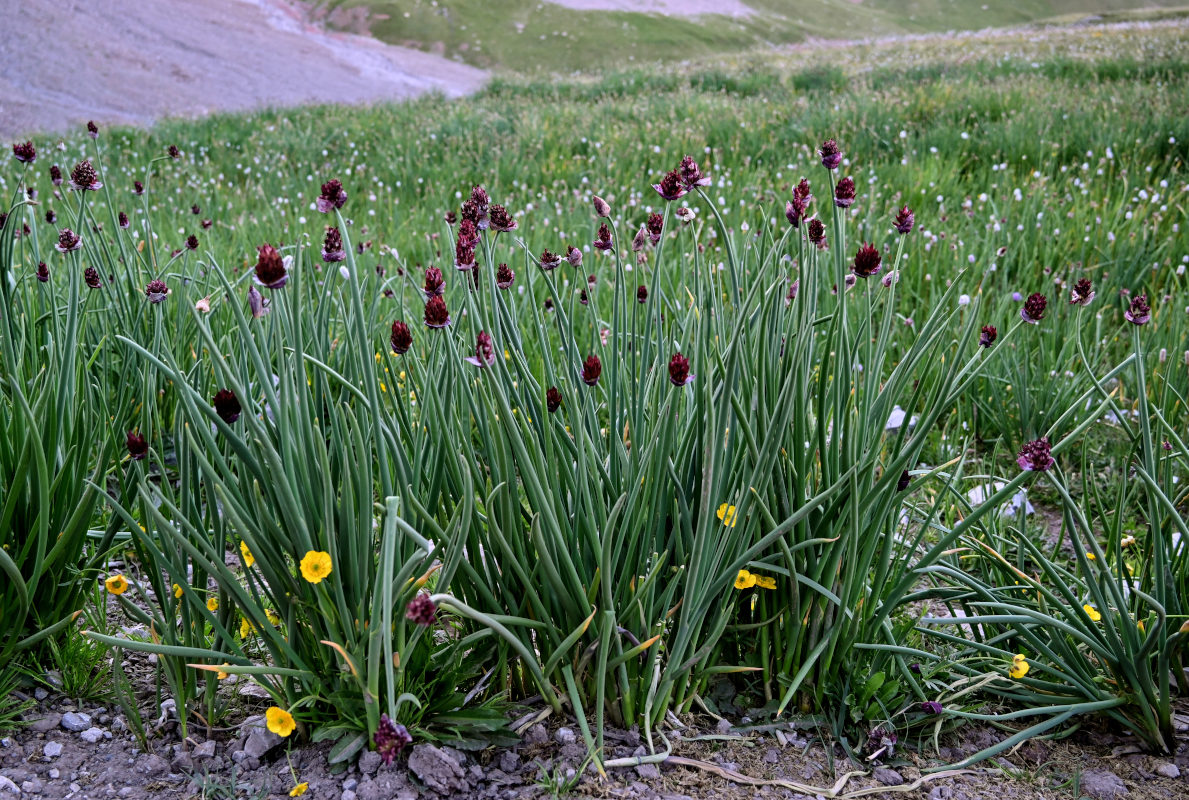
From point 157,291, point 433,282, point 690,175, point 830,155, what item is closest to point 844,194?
point 830,155

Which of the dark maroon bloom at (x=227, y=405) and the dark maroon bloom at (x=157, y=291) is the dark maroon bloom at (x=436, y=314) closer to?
the dark maroon bloom at (x=227, y=405)

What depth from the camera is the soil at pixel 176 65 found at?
44.5ft

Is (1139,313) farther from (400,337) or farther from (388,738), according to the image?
(388,738)

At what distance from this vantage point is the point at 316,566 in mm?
1171

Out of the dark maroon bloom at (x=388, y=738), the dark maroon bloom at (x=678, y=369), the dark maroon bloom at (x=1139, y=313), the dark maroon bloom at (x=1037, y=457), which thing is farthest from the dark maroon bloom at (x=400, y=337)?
the dark maroon bloom at (x=1139, y=313)

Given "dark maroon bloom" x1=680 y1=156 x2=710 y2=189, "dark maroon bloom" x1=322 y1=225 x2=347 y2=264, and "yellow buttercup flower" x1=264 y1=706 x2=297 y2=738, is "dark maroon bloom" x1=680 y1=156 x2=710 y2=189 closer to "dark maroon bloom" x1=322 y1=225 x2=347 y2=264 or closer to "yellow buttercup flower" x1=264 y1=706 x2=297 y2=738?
"dark maroon bloom" x1=322 y1=225 x2=347 y2=264

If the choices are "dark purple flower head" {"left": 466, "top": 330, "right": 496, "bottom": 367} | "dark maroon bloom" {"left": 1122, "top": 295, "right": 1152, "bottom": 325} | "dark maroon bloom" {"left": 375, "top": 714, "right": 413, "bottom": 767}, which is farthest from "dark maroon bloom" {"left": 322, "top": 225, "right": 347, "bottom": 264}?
"dark maroon bloom" {"left": 1122, "top": 295, "right": 1152, "bottom": 325}

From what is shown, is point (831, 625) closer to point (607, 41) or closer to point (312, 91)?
point (312, 91)

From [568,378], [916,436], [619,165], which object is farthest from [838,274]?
[619,165]

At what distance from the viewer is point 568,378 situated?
4.50 ft

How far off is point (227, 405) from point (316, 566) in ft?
0.86

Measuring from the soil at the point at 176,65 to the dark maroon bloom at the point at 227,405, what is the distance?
1166cm

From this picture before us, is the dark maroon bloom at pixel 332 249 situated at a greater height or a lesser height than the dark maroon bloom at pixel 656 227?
lesser

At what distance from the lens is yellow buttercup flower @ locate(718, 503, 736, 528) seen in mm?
1336
